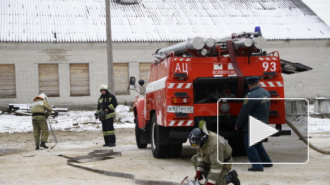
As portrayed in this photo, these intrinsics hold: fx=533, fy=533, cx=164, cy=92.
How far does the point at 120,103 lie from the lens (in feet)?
107

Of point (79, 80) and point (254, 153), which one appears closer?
point (254, 153)

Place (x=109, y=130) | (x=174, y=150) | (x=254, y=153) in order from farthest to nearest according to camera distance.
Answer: (x=109, y=130) → (x=174, y=150) → (x=254, y=153)

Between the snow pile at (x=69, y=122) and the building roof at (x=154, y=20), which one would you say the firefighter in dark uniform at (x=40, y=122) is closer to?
the snow pile at (x=69, y=122)

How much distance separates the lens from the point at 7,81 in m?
31.2

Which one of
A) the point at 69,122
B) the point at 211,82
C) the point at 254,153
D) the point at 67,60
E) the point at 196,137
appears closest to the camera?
the point at 196,137

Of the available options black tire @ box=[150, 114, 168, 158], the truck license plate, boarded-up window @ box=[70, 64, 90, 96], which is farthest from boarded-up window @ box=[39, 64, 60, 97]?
the truck license plate

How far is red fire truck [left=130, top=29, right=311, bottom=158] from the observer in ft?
36.9

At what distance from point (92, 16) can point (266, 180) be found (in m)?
26.9

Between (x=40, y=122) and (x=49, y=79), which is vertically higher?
(x=49, y=79)

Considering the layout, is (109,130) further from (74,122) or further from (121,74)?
(121,74)
